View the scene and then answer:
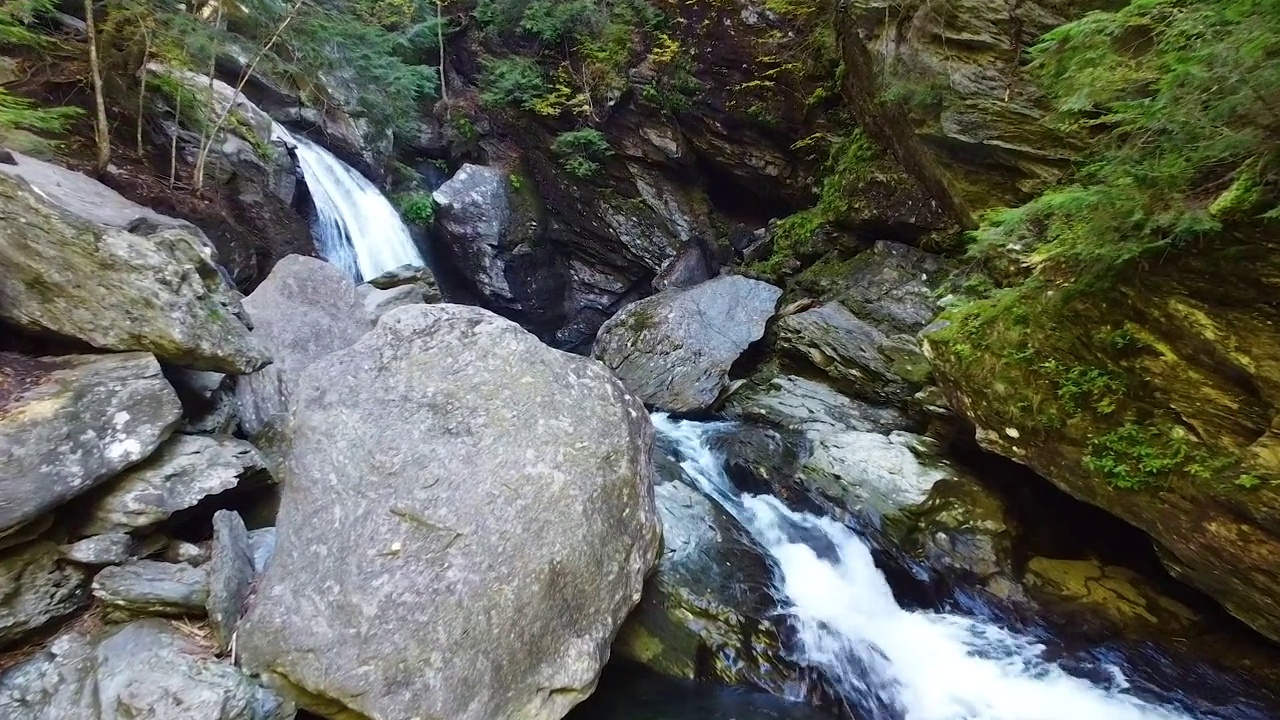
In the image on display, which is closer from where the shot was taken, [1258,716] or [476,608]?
[476,608]

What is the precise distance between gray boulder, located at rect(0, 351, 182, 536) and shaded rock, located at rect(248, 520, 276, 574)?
990mm

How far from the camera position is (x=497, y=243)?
13.6 metres

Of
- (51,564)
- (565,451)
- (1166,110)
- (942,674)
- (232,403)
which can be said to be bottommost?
(51,564)

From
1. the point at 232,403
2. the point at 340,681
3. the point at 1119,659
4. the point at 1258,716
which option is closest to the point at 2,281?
the point at 232,403

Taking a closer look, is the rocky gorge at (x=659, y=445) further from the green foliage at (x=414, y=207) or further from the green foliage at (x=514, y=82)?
the green foliage at (x=514, y=82)

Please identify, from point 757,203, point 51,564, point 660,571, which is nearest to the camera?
point 51,564

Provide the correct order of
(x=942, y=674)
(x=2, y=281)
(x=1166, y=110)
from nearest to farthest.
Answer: (x=1166, y=110)
(x=2, y=281)
(x=942, y=674)

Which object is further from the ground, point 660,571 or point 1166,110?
point 1166,110

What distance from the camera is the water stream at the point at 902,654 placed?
191 inches

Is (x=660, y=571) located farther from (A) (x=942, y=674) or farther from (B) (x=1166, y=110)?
(B) (x=1166, y=110)

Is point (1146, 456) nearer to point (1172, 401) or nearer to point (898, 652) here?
point (1172, 401)

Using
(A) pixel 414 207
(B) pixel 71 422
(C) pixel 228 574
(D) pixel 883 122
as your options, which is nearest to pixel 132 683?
(C) pixel 228 574

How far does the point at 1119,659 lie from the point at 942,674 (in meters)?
1.51

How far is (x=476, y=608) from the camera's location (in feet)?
13.6
